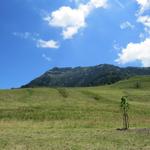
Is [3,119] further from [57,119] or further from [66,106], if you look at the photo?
[66,106]

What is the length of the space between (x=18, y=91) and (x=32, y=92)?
5.08 metres

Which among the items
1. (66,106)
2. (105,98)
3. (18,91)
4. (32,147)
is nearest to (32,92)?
Result: (18,91)

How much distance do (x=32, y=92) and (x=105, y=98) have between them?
26.3m

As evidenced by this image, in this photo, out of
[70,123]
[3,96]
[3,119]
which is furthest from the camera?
[3,96]

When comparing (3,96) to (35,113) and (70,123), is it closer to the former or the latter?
(35,113)

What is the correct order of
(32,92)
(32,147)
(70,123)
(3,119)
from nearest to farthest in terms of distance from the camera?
(32,147) → (70,123) → (3,119) → (32,92)

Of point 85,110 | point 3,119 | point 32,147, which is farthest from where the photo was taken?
point 85,110

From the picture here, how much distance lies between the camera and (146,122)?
97.3 m

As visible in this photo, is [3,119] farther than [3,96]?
No

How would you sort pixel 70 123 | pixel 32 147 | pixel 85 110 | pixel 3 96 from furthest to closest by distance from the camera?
1. pixel 3 96
2. pixel 85 110
3. pixel 70 123
4. pixel 32 147

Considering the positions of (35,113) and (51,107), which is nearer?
(35,113)

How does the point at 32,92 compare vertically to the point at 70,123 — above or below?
above

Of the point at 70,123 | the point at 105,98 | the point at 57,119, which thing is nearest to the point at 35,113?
the point at 57,119

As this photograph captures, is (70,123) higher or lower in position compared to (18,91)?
lower
